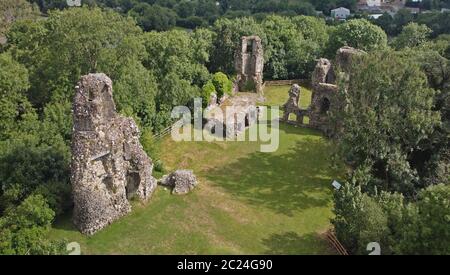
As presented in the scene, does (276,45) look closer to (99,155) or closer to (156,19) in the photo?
(99,155)

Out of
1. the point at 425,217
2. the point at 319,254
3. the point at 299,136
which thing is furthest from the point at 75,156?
the point at 299,136

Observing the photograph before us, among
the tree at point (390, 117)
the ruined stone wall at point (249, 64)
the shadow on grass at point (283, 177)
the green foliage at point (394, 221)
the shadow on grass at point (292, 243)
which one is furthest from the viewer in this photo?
the ruined stone wall at point (249, 64)

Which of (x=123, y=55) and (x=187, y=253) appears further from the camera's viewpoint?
(x=123, y=55)

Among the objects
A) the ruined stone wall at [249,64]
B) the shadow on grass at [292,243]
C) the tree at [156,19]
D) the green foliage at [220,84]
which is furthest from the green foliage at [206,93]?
the tree at [156,19]

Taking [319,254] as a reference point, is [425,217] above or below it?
above

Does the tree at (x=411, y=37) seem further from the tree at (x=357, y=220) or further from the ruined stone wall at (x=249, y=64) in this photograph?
the tree at (x=357, y=220)

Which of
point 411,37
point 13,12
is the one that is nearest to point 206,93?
point 411,37

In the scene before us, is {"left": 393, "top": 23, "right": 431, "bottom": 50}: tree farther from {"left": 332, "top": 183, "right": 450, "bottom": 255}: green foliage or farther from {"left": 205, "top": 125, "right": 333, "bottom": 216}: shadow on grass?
{"left": 332, "top": 183, "right": 450, "bottom": 255}: green foliage

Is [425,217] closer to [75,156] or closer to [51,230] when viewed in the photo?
[75,156]
